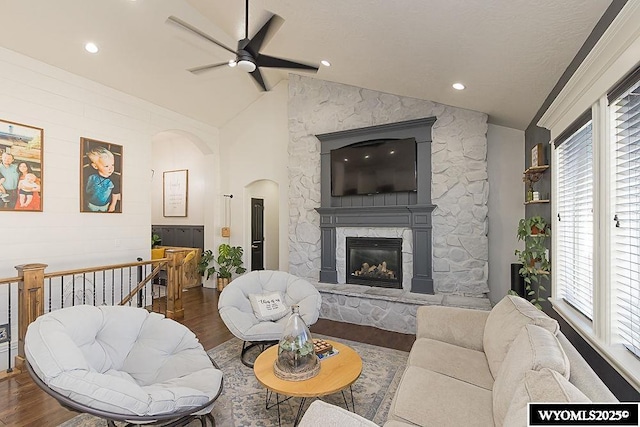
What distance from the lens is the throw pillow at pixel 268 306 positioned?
3.52m

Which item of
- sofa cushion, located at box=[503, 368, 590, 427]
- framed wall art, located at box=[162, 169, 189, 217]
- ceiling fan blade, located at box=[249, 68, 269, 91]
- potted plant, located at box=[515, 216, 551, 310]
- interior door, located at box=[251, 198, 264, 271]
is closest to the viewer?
sofa cushion, located at box=[503, 368, 590, 427]

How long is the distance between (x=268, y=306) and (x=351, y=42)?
299cm

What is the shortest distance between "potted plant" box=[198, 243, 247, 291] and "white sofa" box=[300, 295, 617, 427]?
180 inches

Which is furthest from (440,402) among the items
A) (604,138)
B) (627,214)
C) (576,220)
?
(576,220)

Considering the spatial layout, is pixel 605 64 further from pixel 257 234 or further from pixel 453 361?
pixel 257 234

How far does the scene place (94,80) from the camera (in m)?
4.62

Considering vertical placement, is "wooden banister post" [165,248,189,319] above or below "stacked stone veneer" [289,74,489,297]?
below

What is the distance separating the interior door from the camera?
275 inches

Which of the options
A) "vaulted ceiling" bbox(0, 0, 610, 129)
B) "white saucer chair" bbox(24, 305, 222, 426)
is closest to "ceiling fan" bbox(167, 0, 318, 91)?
"vaulted ceiling" bbox(0, 0, 610, 129)

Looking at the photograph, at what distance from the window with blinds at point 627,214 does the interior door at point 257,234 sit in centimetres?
603

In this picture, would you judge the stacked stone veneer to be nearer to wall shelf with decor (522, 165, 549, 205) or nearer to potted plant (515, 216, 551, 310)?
wall shelf with decor (522, 165, 549, 205)

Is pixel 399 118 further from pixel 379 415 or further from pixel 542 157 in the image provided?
pixel 379 415

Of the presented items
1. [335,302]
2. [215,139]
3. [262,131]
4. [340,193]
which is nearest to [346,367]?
[335,302]

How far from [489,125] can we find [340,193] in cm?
238
